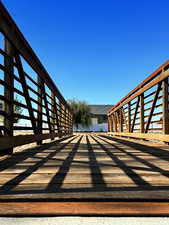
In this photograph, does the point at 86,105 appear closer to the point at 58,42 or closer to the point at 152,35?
the point at 58,42

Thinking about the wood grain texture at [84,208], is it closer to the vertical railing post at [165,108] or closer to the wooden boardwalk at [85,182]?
the wooden boardwalk at [85,182]

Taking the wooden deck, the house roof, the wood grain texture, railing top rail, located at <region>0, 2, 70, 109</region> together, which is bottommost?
the wood grain texture

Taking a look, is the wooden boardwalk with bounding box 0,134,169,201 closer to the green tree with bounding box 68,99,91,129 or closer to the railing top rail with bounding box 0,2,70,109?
the railing top rail with bounding box 0,2,70,109

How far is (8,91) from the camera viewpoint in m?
2.29

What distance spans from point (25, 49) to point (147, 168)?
2177 mm

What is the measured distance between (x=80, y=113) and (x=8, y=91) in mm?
30593

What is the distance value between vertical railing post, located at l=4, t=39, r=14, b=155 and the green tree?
30.2 meters

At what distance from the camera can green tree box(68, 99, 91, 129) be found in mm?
32812

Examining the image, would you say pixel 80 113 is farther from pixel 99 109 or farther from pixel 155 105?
pixel 155 105

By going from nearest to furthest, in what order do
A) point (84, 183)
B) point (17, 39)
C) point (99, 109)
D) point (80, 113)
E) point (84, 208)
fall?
point (84, 208), point (84, 183), point (17, 39), point (80, 113), point (99, 109)

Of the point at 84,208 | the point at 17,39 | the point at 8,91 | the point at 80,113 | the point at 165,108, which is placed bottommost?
the point at 84,208

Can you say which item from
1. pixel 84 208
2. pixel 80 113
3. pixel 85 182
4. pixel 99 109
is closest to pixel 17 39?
pixel 85 182

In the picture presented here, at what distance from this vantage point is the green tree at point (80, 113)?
3281 cm

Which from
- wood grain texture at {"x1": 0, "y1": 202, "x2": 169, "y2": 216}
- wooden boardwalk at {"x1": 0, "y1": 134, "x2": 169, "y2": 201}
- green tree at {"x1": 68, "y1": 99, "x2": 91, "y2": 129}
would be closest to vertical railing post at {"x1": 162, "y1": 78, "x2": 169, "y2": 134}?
wooden boardwalk at {"x1": 0, "y1": 134, "x2": 169, "y2": 201}
